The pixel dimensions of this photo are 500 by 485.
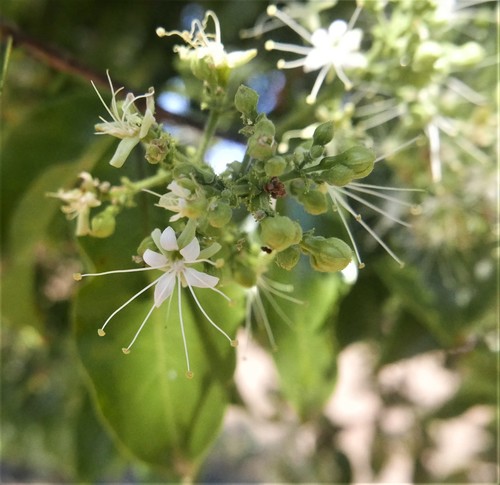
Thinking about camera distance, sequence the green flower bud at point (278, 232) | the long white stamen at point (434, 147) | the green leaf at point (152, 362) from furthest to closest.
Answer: the long white stamen at point (434, 147), the green leaf at point (152, 362), the green flower bud at point (278, 232)

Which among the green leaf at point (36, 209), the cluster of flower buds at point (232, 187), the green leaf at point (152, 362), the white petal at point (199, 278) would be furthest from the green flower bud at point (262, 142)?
the green leaf at point (36, 209)

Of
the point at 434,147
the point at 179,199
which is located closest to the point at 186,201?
the point at 179,199

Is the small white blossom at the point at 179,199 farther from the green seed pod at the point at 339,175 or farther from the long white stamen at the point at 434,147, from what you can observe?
the long white stamen at the point at 434,147

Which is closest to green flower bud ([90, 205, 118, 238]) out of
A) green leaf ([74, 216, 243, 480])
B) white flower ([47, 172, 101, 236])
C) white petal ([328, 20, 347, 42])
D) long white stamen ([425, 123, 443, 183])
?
white flower ([47, 172, 101, 236])

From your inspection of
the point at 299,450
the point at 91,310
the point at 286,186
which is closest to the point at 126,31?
the point at 91,310

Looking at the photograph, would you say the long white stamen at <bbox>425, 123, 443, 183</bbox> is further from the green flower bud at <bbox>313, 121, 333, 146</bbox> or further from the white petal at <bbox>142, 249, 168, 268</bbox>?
the white petal at <bbox>142, 249, 168, 268</bbox>
